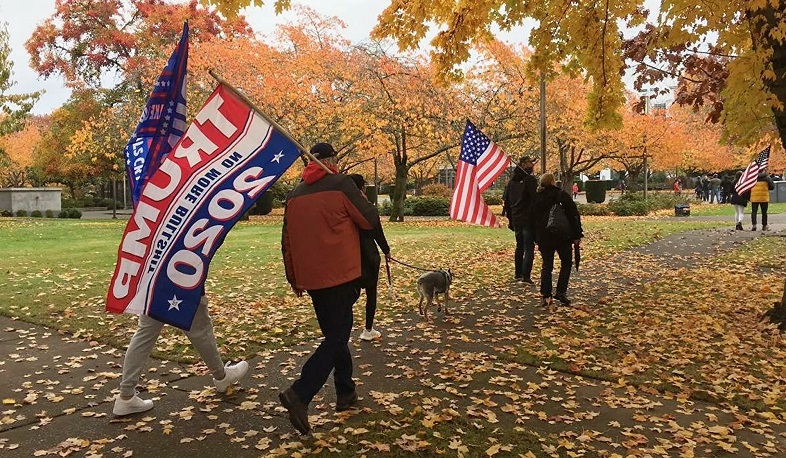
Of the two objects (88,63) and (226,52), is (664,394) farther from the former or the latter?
(88,63)

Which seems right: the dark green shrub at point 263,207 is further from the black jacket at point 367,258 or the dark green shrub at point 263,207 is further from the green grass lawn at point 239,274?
the black jacket at point 367,258

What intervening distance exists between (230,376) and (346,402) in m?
1.02

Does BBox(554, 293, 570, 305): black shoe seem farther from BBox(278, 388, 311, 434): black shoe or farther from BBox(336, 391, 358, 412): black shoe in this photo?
BBox(278, 388, 311, 434): black shoe

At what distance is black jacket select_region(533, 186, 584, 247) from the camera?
25.5 ft

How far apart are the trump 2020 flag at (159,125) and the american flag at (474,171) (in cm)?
546

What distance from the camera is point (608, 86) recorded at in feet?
28.0

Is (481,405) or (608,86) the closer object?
(481,405)

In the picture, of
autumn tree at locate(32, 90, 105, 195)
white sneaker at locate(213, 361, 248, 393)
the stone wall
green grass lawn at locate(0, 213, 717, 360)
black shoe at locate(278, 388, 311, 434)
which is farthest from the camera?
the stone wall

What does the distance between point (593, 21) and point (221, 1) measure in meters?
4.75

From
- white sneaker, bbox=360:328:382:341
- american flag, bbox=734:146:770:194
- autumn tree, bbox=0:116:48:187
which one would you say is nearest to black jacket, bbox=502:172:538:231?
white sneaker, bbox=360:328:382:341

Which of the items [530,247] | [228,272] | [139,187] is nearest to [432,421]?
[139,187]

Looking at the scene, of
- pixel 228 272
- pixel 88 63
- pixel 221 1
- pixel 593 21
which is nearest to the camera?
pixel 221 1

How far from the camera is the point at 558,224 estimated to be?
304 inches

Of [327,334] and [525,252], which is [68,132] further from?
[327,334]
